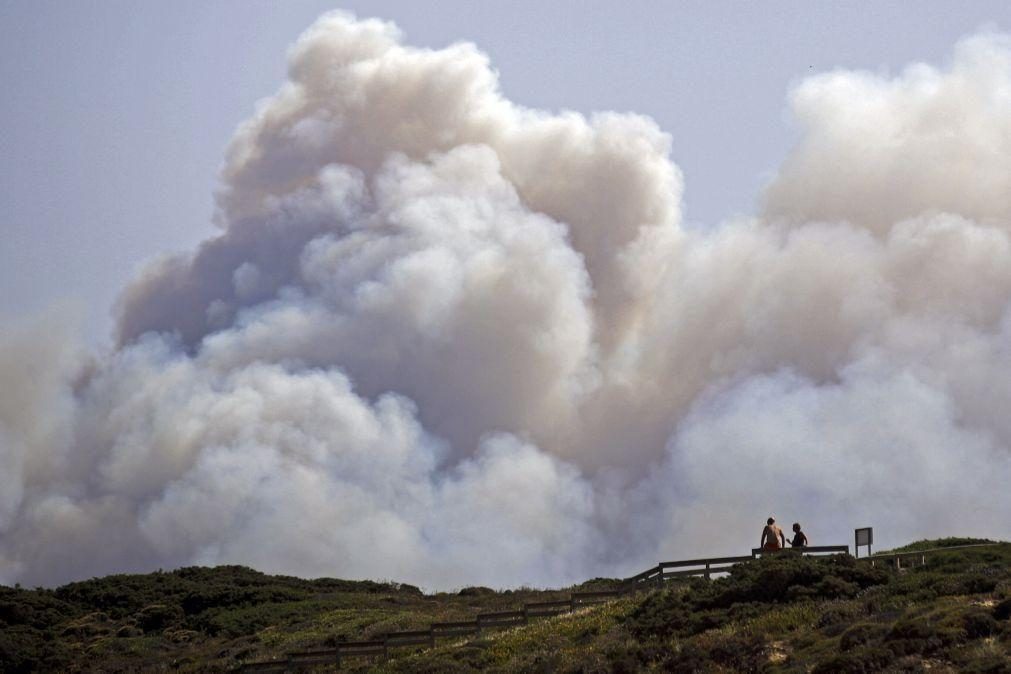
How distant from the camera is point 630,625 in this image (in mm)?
40281

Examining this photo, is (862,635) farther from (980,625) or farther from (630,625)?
(630,625)

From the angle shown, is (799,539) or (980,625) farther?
(799,539)

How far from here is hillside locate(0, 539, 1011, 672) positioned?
1228 inches

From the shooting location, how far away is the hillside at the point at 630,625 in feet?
102

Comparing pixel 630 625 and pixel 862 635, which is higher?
pixel 630 625

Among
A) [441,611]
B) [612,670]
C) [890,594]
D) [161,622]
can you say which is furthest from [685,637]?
[161,622]

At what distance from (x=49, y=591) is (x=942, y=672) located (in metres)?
61.7

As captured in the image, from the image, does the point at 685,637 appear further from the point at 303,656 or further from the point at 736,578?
the point at 303,656

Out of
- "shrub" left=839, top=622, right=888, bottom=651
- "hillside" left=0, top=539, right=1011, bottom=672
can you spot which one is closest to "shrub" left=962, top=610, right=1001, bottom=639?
"hillside" left=0, top=539, right=1011, bottom=672

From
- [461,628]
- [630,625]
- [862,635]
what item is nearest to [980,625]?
[862,635]

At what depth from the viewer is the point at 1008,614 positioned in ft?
103

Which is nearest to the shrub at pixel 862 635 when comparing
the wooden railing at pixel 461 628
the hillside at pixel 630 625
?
the hillside at pixel 630 625

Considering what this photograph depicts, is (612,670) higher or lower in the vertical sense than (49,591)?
lower

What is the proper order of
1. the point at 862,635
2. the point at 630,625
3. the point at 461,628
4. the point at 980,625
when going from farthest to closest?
the point at 461,628
the point at 630,625
the point at 862,635
the point at 980,625
